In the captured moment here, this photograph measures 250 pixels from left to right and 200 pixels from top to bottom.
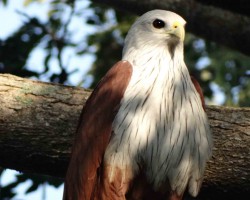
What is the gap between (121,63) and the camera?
5.43m

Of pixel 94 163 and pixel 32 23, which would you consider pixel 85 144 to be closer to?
pixel 94 163

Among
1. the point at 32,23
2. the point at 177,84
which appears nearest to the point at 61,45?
the point at 32,23

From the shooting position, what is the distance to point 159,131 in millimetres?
5141

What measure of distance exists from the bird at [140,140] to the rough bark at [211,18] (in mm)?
2047

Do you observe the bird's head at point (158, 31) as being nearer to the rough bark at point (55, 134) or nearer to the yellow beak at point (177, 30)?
the yellow beak at point (177, 30)

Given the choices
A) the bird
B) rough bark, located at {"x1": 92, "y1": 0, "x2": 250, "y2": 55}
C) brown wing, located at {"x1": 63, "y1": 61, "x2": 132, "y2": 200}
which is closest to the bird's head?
the bird

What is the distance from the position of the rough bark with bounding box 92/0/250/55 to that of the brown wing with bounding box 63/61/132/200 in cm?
221

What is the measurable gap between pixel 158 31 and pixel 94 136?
1084mm

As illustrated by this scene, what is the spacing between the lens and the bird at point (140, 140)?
5.12m

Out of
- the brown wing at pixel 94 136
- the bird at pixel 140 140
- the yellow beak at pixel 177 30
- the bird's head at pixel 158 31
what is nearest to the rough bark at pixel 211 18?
the bird's head at pixel 158 31

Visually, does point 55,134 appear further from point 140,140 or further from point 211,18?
point 211,18

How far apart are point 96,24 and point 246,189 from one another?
4388 mm

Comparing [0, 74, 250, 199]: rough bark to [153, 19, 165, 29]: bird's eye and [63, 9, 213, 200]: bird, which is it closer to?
[63, 9, 213, 200]: bird

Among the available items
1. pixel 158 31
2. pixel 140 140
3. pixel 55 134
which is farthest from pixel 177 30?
pixel 55 134
